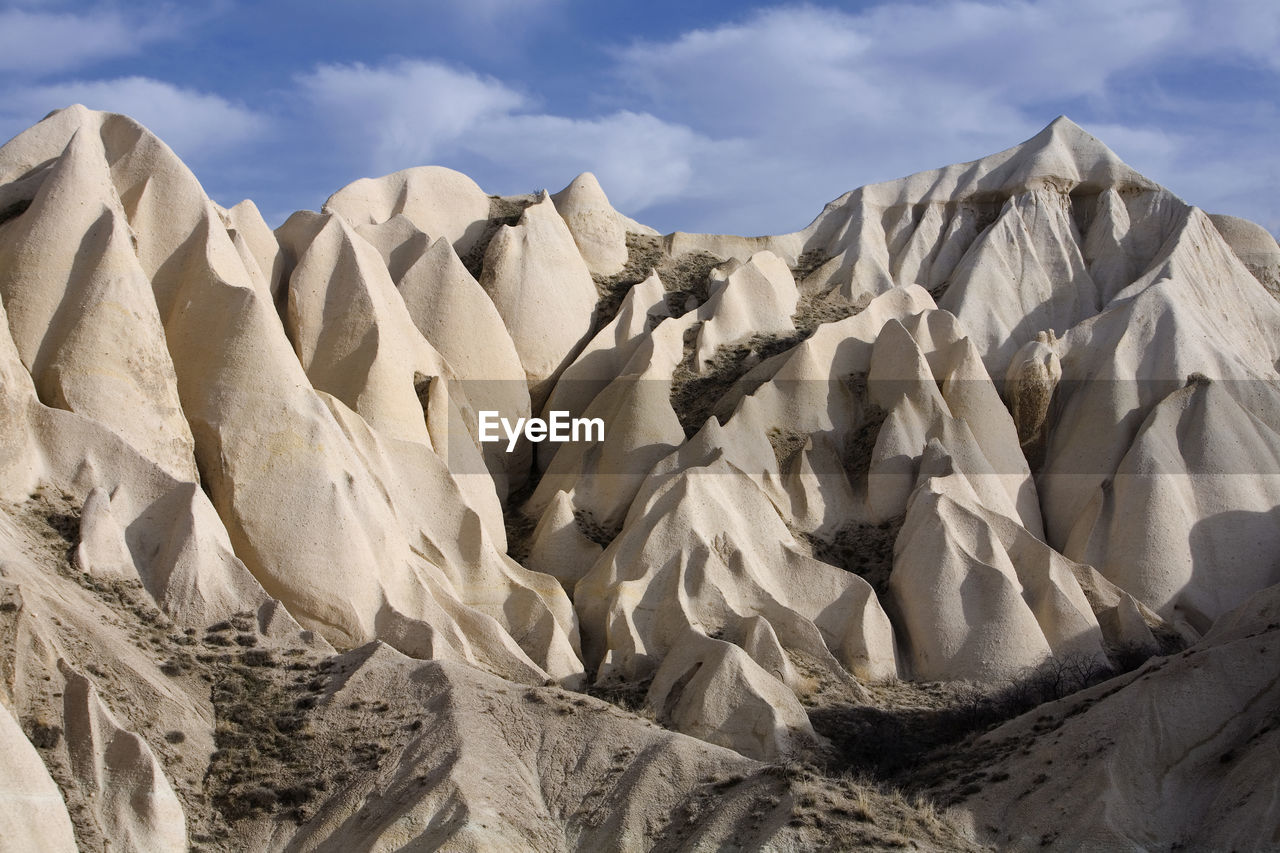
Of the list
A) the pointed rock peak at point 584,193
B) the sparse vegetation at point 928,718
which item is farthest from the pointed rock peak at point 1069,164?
the sparse vegetation at point 928,718

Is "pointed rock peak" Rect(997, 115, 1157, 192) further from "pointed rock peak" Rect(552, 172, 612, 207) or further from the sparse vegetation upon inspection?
the sparse vegetation

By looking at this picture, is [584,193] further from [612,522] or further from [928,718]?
[928,718]

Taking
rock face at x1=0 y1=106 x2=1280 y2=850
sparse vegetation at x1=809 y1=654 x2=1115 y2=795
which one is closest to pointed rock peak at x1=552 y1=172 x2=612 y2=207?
rock face at x1=0 y1=106 x2=1280 y2=850

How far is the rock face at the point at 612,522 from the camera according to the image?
2181cm

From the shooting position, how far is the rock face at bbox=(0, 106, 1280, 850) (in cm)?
2181

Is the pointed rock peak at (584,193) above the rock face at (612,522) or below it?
above

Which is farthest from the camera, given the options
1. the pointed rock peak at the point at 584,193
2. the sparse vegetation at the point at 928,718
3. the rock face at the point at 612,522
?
the pointed rock peak at the point at 584,193

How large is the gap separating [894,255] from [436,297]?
1667 cm

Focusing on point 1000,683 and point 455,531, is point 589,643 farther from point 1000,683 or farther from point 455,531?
point 1000,683

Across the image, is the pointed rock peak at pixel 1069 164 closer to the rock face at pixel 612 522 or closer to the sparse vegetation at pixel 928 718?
the rock face at pixel 612 522

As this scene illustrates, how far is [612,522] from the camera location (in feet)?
111

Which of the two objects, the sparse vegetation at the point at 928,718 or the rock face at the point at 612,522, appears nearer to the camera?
the rock face at the point at 612,522

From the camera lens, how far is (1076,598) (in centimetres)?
3138

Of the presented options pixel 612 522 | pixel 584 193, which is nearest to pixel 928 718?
pixel 612 522
